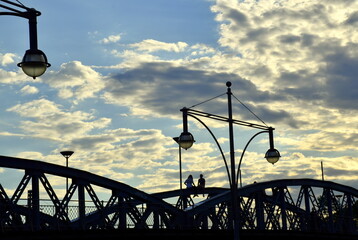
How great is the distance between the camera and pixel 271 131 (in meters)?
41.6

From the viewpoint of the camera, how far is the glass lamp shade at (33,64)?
62.0 ft

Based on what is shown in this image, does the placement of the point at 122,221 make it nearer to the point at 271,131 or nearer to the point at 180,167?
the point at 271,131

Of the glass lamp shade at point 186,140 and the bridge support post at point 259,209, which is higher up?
the glass lamp shade at point 186,140

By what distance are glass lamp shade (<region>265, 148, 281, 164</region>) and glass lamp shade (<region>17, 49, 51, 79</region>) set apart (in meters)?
22.1

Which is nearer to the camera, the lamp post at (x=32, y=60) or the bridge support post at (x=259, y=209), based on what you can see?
the lamp post at (x=32, y=60)

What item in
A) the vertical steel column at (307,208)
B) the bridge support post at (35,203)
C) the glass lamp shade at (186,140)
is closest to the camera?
the glass lamp shade at (186,140)

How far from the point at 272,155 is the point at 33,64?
2252cm

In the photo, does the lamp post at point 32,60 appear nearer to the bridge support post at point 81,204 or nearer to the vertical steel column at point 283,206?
the bridge support post at point 81,204

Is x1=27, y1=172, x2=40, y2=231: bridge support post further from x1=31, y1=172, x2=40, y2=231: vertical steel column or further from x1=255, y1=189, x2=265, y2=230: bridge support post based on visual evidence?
x1=255, y1=189, x2=265, y2=230: bridge support post

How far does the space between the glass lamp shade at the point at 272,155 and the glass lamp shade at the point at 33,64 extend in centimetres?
2208

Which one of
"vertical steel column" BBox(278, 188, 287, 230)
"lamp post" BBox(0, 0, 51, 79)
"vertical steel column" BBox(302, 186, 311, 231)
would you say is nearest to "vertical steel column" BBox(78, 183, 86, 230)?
"lamp post" BBox(0, 0, 51, 79)

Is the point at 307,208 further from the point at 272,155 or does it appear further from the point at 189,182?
the point at 272,155

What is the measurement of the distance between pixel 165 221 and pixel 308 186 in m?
24.4

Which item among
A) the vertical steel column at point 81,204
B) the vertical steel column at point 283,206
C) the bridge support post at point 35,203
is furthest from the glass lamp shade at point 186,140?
the vertical steel column at point 283,206
